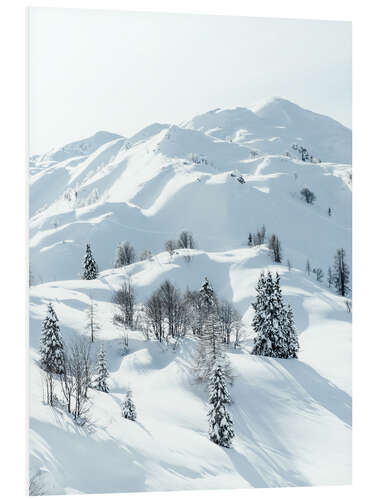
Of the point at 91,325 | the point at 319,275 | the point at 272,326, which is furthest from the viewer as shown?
the point at 319,275

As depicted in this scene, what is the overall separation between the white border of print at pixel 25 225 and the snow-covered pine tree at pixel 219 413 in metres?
2.27

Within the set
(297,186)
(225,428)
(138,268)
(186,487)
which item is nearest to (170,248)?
(138,268)

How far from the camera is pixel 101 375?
12.3 metres

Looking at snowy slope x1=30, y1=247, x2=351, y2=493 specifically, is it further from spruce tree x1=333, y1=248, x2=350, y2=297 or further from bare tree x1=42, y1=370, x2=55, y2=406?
spruce tree x1=333, y1=248, x2=350, y2=297

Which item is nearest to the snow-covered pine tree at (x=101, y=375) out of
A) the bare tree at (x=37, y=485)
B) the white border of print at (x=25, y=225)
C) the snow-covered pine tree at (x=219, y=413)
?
the snow-covered pine tree at (x=219, y=413)

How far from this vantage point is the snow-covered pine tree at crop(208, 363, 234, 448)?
1051cm

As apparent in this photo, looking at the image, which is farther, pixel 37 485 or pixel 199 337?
pixel 199 337

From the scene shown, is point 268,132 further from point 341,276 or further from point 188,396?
point 188,396

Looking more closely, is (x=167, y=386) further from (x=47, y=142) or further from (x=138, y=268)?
(x=138, y=268)

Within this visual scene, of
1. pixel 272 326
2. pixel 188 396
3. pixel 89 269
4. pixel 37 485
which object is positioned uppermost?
pixel 89 269

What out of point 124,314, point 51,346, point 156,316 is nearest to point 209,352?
point 51,346

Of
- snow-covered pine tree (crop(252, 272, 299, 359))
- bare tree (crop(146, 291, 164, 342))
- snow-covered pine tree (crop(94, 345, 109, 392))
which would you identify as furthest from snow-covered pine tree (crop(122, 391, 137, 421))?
Result: snow-covered pine tree (crop(252, 272, 299, 359))

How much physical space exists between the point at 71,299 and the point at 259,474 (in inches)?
389

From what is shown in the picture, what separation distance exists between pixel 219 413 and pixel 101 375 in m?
3.81
